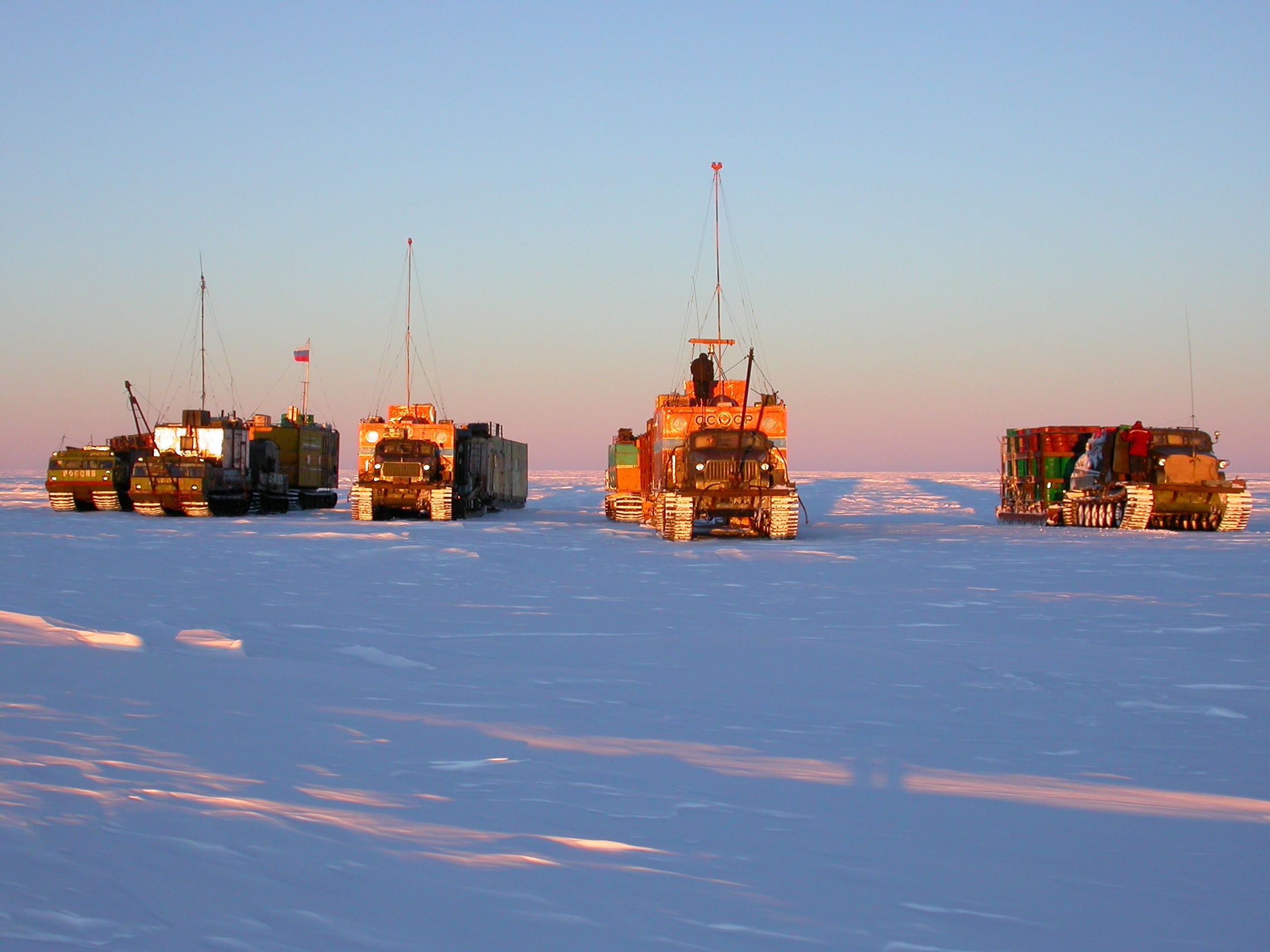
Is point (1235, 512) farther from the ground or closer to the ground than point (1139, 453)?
closer to the ground

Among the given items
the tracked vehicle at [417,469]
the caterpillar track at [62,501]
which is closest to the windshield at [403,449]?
the tracked vehicle at [417,469]

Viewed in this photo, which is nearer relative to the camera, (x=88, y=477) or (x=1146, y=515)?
(x=1146, y=515)

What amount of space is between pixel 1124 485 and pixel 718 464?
11794 millimetres

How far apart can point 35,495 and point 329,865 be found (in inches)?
2543

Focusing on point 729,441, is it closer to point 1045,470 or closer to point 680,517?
point 680,517

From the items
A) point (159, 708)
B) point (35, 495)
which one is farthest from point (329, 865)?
point (35, 495)

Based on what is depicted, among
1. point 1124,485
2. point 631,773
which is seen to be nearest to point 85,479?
point 1124,485

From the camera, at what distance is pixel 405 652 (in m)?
9.39

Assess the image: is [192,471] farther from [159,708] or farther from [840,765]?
[840,765]

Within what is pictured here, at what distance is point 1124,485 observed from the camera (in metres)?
31.6

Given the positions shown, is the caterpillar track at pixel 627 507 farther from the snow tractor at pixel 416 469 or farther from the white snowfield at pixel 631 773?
the white snowfield at pixel 631 773

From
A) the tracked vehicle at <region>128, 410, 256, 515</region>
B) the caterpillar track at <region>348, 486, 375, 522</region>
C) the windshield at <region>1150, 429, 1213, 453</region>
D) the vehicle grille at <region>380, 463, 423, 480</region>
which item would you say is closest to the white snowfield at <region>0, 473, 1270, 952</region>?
the windshield at <region>1150, 429, 1213, 453</region>

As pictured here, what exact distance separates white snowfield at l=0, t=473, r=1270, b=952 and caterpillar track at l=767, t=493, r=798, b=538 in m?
12.6

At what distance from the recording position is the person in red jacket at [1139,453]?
3195 centimetres
